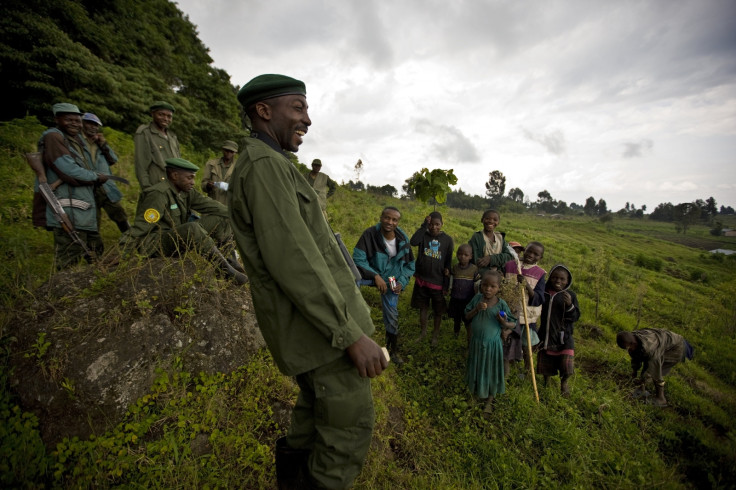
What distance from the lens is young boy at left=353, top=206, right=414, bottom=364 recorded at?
4535 mm

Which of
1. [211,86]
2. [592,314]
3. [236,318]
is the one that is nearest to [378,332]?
[236,318]

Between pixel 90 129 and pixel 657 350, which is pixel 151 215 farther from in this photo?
pixel 657 350

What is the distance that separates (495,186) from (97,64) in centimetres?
6228

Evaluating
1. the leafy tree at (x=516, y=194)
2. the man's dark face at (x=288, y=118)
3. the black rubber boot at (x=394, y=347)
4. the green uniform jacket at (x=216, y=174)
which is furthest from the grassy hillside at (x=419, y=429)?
the leafy tree at (x=516, y=194)

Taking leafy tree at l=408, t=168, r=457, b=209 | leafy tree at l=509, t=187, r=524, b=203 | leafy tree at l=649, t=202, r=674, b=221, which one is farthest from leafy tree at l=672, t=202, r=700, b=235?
leafy tree at l=408, t=168, r=457, b=209

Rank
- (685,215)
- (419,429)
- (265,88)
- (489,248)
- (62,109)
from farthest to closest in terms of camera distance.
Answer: (685,215) < (489,248) < (62,109) < (419,429) < (265,88)

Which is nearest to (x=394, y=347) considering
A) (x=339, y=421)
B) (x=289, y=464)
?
(x=289, y=464)

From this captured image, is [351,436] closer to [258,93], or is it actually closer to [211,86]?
[258,93]

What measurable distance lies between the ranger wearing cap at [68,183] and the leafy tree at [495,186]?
61265 millimetres

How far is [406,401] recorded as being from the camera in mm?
3789

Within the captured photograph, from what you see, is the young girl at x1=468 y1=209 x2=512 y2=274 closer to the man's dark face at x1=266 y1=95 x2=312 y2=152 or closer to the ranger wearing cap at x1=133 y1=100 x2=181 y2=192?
the man's dark face at x1=266 y1=95 x2=312 y2=152

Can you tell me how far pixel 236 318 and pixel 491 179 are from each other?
2519 inches

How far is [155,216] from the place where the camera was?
11.6 ft

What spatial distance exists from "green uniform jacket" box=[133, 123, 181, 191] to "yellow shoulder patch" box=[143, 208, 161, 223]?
3.80 ft
